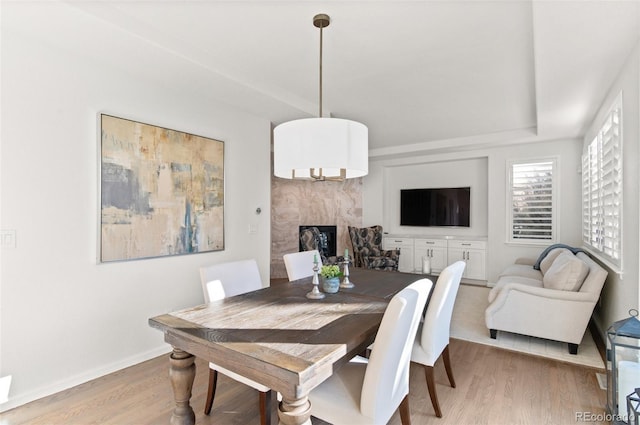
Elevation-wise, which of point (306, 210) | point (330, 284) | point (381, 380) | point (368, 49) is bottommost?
point (381, 380)

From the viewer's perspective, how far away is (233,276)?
2408 mm

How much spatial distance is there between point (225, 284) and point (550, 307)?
2.87 metres

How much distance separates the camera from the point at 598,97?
10.2ft

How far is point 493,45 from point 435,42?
0.46m

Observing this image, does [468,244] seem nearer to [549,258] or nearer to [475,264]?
[475,264]

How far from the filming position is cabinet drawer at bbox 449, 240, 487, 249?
18.5 feet

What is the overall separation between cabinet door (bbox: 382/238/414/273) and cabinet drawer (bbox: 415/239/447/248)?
152 mm

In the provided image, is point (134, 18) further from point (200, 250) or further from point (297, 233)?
point (297, 233)


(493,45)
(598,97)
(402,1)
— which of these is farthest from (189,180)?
(598,97)

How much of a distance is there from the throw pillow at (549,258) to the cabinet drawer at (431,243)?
1714 millimetres

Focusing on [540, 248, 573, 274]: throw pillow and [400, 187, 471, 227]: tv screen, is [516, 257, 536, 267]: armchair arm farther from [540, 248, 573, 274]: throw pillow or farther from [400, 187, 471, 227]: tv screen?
[400, 187, 471, 227]: tv screen

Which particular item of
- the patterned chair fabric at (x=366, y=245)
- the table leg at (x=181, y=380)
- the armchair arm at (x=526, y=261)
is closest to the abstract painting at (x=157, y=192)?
the table leg at (x=181, y=380)

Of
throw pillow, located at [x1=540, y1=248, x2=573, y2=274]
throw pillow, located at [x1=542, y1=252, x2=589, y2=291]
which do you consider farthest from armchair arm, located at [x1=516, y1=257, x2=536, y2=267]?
throw pillow, located at [x1=542, y1=252, x2=589, y2=291]

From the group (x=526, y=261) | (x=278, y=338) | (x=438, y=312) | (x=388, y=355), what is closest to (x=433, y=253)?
(x=526, y=261)
